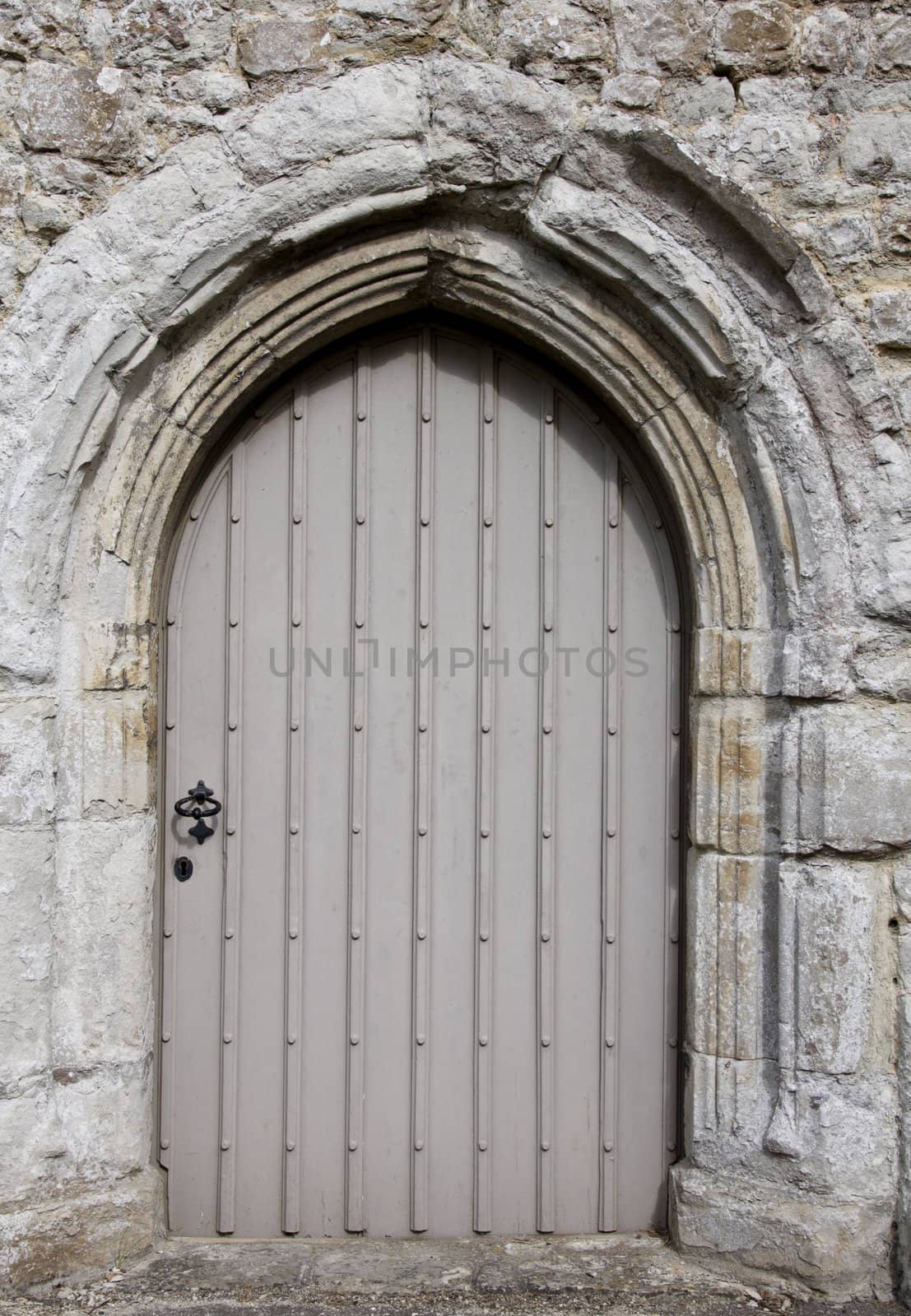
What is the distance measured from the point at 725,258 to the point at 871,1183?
6.82ft

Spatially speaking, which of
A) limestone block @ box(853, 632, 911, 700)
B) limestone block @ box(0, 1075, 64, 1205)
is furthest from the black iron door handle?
limestone block @ box(853, 632, 911, 700)

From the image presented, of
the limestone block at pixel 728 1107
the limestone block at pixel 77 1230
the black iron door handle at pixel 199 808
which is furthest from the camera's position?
the black iron door handle at pixel 199 808

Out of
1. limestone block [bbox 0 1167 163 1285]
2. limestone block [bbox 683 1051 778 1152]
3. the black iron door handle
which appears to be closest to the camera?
limestone block [bbox 0 1167 163 1285]

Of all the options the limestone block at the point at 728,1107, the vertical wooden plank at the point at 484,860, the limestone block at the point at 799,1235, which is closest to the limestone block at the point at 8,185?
the vertical wooden plank at the point at 484,860

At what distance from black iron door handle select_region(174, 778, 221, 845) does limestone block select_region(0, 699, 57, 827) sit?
36cm

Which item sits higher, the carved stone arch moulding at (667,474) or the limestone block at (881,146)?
the limestone block at (881,146)

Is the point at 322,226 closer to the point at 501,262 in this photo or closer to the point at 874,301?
the point at 501,262

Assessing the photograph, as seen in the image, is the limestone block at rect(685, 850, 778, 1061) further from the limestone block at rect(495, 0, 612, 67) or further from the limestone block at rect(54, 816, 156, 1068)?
the limestone block at rect(495, 0, 612, 67)

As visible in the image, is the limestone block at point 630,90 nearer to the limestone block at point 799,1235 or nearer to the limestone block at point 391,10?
the limestone block at point 391,10

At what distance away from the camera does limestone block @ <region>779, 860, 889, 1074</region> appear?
2455 mm

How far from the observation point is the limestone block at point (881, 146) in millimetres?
2445

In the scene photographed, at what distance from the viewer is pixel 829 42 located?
8.05 ft

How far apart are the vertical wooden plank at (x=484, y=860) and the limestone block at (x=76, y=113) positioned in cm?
108

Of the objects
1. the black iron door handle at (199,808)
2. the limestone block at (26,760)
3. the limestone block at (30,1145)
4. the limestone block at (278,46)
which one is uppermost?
the limestone block at (278,46)
